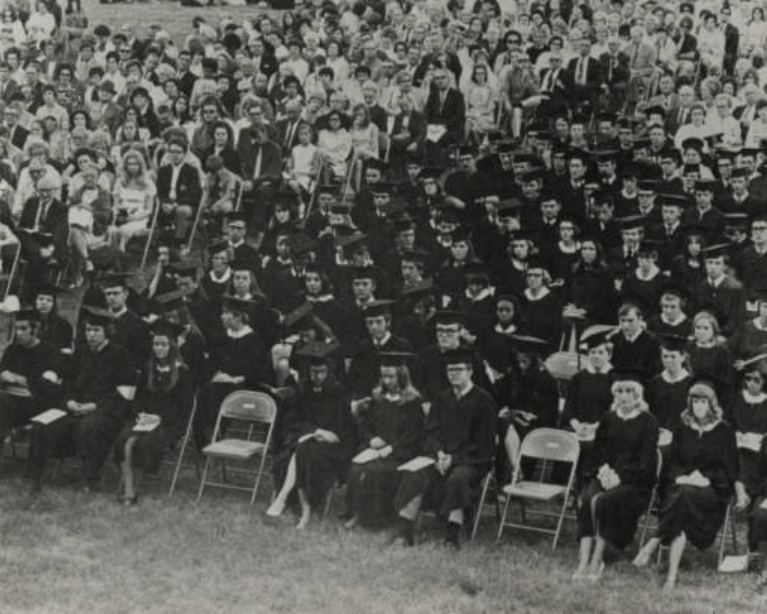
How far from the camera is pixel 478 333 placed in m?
10.0

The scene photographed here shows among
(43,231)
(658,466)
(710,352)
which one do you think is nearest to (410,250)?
(710,352)

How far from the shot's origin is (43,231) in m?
12.7

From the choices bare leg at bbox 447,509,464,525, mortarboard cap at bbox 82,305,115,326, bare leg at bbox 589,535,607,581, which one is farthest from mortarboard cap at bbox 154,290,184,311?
bare leg at bbox 589,535,607,581

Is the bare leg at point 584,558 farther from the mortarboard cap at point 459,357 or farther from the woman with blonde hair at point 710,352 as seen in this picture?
the woman with blonde hair at point 710,352

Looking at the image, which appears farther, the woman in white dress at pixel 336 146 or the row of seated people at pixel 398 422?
the woman in white dress at pixel 336 146

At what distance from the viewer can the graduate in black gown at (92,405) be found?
945cm

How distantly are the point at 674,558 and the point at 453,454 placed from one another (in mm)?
1714

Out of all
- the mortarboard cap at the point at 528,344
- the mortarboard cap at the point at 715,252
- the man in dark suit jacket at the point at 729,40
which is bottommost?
the mortarboard cap at the point at 528,344

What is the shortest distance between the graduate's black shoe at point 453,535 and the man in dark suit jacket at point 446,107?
296 inches

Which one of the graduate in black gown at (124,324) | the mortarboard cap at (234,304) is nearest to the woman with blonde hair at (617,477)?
the mortarboard cap at (234,304)

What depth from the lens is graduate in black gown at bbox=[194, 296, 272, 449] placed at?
32.4 ft

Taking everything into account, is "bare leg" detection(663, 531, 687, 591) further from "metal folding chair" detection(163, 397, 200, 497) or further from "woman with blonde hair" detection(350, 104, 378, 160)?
"woman with blonde hair" detection(350, 104, 378, 160)

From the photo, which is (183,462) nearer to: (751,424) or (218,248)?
(218,248)

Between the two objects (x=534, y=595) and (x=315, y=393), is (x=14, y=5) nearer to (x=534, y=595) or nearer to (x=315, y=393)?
(x=315, y=393)
